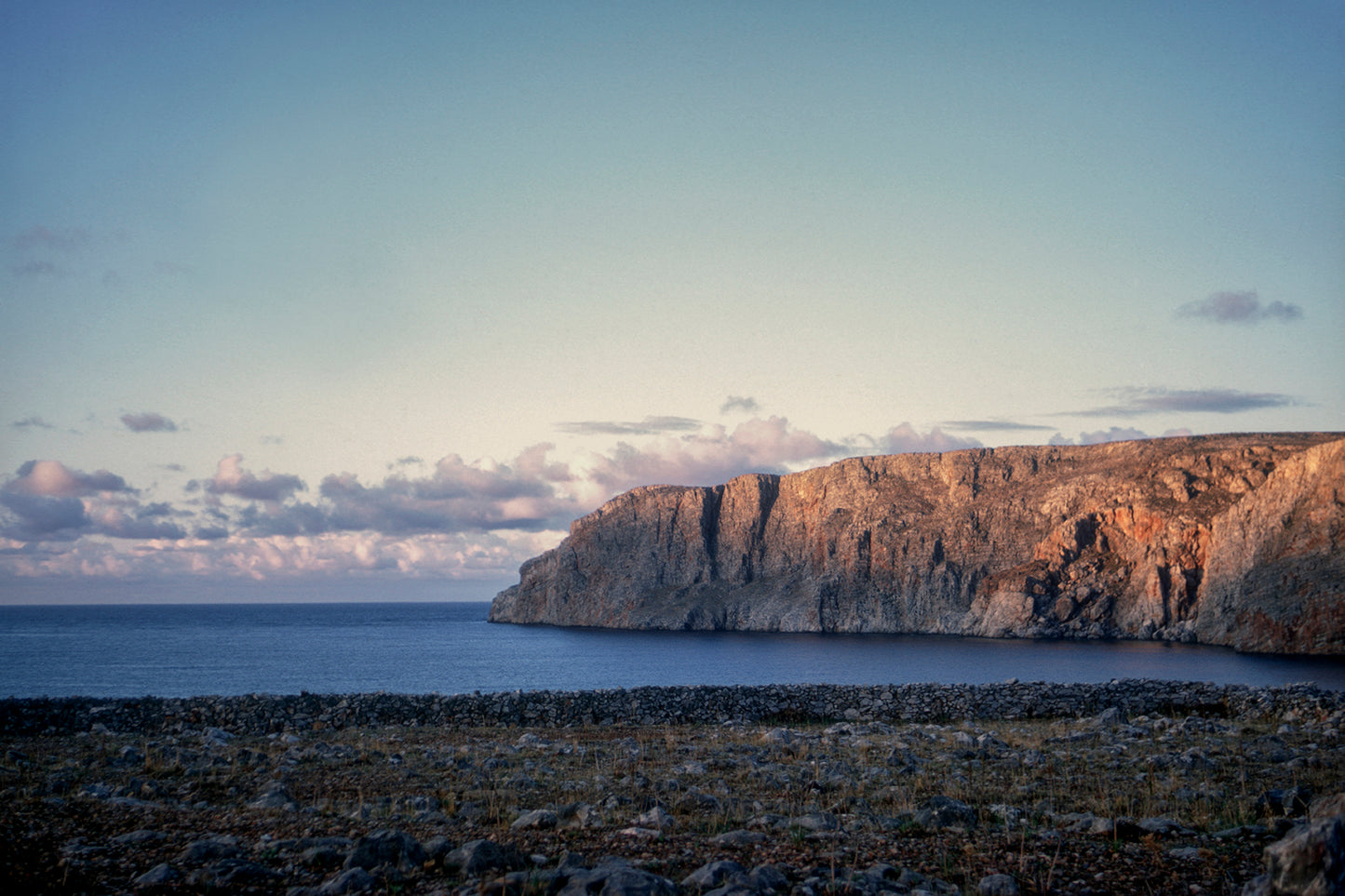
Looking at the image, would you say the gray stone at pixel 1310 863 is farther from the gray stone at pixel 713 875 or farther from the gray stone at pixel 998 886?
the gray stone at pixel 713 875

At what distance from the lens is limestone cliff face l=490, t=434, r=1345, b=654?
7175 centimetres

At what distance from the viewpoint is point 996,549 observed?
106125 mm

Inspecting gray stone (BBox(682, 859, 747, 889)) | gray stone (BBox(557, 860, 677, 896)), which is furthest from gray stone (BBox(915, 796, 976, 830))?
gray stone (BBox(557, 860, 677, 896))

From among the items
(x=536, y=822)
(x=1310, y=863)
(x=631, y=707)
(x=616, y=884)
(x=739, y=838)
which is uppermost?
(x=1310, y=863)

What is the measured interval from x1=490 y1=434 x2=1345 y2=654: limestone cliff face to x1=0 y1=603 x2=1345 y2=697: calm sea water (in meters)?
Result: 7.34

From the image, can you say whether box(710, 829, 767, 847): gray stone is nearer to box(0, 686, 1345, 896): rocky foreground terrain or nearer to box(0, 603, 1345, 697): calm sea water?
box(0, 686, 1345, 896): rocky foreground terrain

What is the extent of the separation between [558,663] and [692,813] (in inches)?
2394

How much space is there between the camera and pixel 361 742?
20.7 m

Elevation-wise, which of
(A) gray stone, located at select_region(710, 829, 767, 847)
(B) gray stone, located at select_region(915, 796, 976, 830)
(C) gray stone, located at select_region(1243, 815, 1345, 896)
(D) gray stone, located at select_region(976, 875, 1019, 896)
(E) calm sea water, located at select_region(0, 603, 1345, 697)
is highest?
(C) gray stone, located at select_region(1243, 815, 1345, 896)

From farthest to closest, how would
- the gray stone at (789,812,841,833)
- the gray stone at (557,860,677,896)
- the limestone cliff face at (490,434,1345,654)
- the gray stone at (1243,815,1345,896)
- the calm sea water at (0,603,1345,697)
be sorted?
the limestone cliff face at (490,434,1345,654), the calm sea water at (0,603,1345,697), the gray stone at (789,812,841,833), the gray stone at (557,860,677,896), the gray stone at (1243,815,1345,896)

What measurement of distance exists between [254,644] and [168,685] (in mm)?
42501

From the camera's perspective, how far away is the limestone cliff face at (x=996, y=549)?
235 ft

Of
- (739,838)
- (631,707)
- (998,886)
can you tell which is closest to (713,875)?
(739,838)

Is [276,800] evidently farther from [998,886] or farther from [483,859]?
[998,886]
